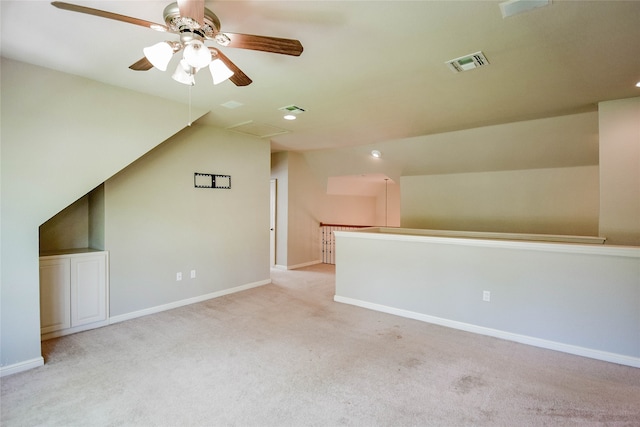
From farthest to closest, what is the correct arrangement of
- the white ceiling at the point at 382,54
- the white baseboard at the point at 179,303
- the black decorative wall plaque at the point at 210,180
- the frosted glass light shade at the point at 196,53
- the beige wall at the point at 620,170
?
the black decorative wall plaque at the point at 210,180
the white baseboard at the point at 179,303
the beige wall at the point at 620,170
the white ceiling at the point at 382,54
the frosted glass light shade at the point at 196,53

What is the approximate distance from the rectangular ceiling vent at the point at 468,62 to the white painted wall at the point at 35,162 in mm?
3265

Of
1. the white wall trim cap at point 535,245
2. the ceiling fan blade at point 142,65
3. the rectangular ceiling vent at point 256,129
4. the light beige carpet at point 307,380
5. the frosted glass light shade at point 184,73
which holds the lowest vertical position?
the light beige carpet at point 307,380

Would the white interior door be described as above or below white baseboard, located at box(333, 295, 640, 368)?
above

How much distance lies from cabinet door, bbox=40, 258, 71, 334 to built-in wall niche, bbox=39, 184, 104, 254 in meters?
0.39

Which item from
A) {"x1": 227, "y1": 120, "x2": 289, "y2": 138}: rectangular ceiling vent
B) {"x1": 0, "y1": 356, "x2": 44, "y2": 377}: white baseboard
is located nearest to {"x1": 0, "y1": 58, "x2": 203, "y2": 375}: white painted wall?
{"x1": 0, "y1": 356, "x2": 44, "y2": 377}: white baseboard

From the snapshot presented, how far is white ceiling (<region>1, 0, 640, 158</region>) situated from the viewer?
196 centimetres

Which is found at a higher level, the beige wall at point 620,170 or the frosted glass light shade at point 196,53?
the frosted glass light shade at point 196,53

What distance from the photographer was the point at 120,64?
2713mm

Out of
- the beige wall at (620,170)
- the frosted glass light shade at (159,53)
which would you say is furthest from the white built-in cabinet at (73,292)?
the beige wall at (620,170)

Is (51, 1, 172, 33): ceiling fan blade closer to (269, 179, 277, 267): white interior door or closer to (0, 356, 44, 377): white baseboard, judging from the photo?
(0, 356, 44, 377): white baseboard

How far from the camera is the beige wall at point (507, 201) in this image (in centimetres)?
501

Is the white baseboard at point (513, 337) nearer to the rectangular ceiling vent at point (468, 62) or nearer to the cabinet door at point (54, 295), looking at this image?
the rectangular ceiling vent at point (468, 62)

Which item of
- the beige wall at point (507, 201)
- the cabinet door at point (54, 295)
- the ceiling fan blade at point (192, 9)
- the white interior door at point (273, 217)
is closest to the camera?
the ceiling fan blade at point (192, 9)

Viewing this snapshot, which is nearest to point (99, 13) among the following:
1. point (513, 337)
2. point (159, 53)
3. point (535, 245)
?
point (159, 53)
